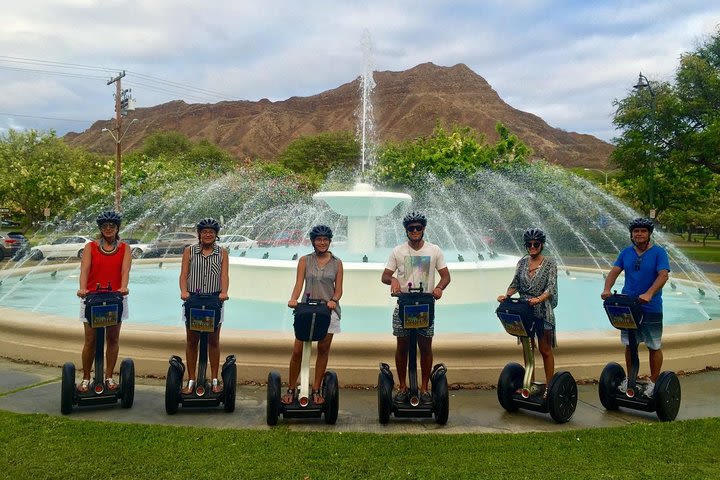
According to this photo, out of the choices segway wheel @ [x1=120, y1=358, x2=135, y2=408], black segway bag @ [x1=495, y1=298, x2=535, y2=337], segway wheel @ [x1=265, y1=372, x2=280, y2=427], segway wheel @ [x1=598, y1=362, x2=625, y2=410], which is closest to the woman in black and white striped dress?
segway wheel @ [x1=120, y1=358, x2=135, y2=408]

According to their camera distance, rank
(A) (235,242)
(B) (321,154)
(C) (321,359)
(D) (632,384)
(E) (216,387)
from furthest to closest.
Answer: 1. (B) (321,154)
2. (A) (235,242)
3. (D) (632,384)
4. (E) (216,387)
5. (C) (321,359)

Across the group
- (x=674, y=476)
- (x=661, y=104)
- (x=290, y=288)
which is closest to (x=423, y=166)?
(x=661, y=104)

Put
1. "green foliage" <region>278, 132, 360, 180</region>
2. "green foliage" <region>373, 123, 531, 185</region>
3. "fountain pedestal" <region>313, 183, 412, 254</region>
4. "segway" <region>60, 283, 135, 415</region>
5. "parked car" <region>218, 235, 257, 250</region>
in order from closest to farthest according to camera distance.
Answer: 1. "segway" <region>60, 283, 135, 415</region>
2. "fountain pedestal" <region>313, 183, 412, 254</region>
3. "parked car" <region>218, 235, 257, 250</region>
4. "green foliage" <region>373, 123, 531, 185</region>
5. "green foliage" <region>278, 132, 360, 180</region>

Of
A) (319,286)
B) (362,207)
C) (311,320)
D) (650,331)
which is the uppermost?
(362,207)

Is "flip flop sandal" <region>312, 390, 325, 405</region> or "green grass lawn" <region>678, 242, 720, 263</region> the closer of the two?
"flip flop sandal" <region>312, 390, 325, 405</region>

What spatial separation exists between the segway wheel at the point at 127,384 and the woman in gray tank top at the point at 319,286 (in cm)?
153

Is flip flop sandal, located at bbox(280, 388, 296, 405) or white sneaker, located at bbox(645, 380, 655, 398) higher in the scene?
white sneaker, located at bbox(645, 380, 655, 398)

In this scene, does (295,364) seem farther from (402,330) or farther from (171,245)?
(171,245)

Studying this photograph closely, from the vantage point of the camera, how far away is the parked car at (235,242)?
27.7 metres

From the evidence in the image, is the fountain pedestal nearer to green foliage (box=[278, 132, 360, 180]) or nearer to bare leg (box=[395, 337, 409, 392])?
bare leg (box=[395, 337, 409, 392])

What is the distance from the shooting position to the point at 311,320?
5.58 m

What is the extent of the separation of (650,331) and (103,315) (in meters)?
4.98

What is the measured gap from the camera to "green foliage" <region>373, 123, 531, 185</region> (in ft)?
141

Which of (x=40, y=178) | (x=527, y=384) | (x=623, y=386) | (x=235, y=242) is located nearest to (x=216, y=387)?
(x=527, y=384)
